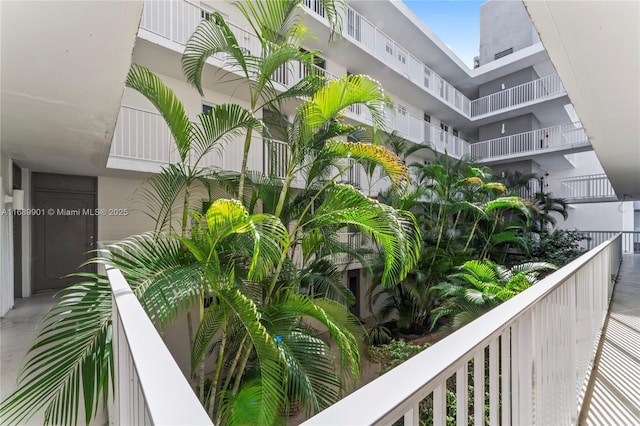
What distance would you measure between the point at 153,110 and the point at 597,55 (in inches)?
254

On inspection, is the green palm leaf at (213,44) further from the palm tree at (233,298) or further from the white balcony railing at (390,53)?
the white balcony railing at (390,53)

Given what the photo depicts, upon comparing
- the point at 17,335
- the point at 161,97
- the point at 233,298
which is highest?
the point at 161,97

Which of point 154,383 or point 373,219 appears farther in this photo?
point 373,219

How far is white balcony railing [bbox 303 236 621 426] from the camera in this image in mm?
502

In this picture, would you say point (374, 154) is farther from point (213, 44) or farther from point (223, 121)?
point (213, 44)

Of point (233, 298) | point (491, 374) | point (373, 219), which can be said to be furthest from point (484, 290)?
point (491, 374)

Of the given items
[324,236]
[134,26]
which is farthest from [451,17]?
[134,26]

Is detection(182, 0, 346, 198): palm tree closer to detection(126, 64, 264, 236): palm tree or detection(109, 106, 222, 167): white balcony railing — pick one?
detection(126, 64, 264, 236): palm tree

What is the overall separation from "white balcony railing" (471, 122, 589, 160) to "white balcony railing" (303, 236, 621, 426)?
1175cm

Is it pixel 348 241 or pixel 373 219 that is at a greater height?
pixel 373 219

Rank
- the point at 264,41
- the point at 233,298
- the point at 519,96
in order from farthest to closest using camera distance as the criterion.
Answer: the point at 519,96 < the point at 264,41 < the point at 233,298

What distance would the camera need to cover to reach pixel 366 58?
9609mm

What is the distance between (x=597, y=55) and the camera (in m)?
2.66

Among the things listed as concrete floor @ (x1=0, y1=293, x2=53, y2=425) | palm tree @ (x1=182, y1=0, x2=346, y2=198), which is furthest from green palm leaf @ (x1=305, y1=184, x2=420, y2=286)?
concrete floor @ (x1=0, y1=293, x2=53, y2=425)
